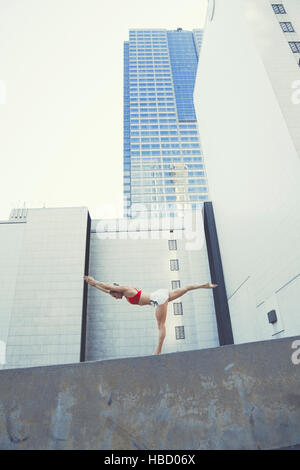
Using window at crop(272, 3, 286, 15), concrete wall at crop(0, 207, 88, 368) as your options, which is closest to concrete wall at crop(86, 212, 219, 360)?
concrete wall at crop(0, 207, 88, 368)

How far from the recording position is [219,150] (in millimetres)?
23250

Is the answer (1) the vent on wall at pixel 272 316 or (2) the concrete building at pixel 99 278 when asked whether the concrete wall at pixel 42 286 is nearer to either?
(2) the concrete building at pixel 99 278

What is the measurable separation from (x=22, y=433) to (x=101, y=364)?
45.0 inches

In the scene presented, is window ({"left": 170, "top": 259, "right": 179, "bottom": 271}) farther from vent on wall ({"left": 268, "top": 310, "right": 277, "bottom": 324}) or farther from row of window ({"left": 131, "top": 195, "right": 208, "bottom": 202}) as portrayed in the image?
row of window ({"left": 131, "top": 195, "right": 208, "bottom": 202})

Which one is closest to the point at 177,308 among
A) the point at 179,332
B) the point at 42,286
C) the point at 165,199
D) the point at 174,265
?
the point at 179,332

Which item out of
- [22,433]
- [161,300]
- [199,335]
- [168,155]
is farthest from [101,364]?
[168,155]

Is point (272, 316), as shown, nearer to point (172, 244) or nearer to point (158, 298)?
point (158, 298)

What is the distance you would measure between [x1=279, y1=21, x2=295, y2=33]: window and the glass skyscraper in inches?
2298

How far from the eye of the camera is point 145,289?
95.1ft

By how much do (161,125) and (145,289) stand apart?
79.9 meters

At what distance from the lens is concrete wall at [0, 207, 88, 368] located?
24141 millimetres

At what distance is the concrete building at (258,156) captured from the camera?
12727 mm

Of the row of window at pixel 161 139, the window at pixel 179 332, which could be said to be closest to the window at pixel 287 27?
the window at pixel 179 332
